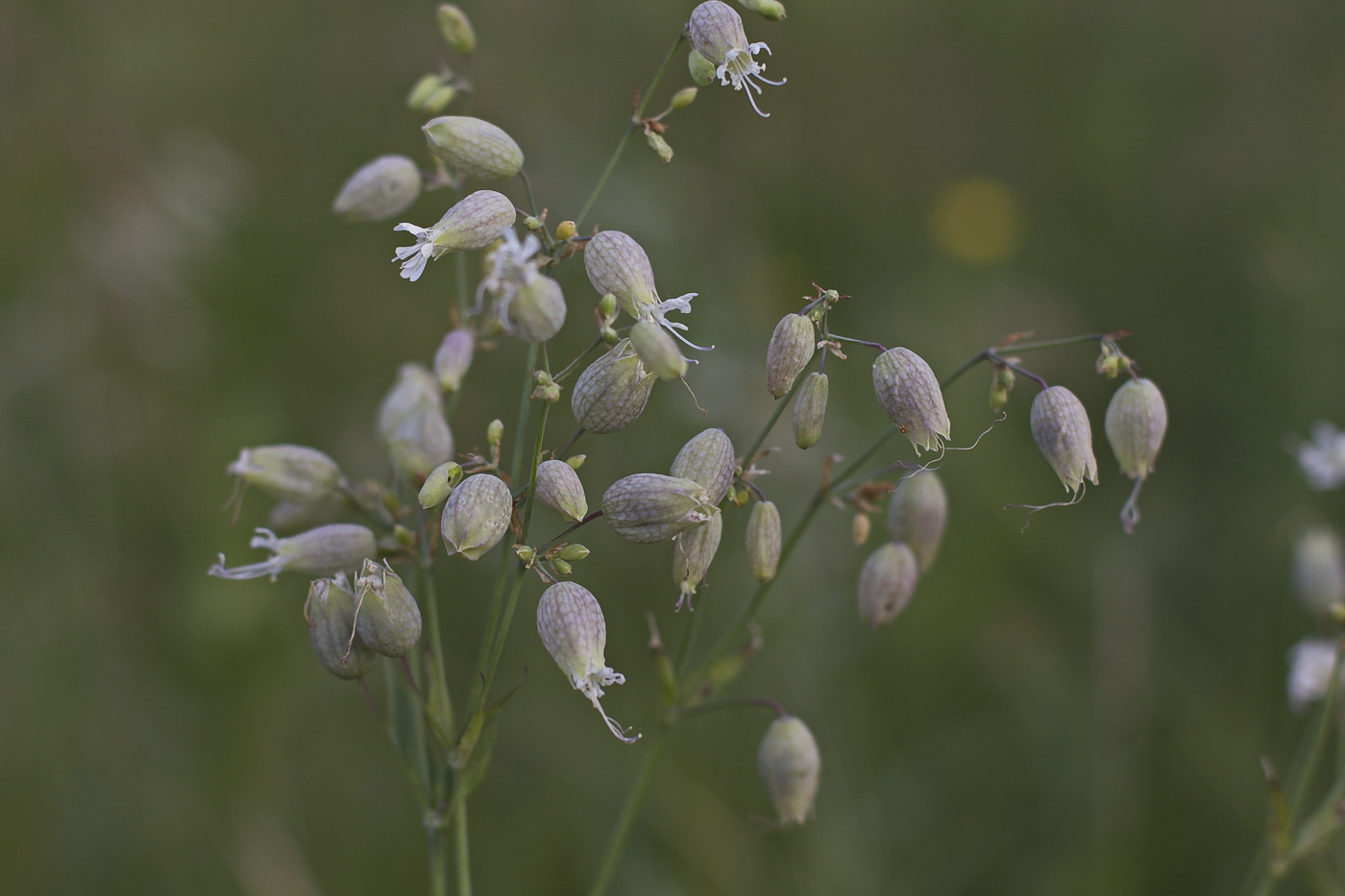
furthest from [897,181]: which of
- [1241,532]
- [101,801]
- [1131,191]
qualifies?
[101,801]

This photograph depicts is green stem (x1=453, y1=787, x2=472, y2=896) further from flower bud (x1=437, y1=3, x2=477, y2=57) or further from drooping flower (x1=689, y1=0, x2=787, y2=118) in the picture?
flower bud (x1=437, y1=3, x2=477, y2=57)

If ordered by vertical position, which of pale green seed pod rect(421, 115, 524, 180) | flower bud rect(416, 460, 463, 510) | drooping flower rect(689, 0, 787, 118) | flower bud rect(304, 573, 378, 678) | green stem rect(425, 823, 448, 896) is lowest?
green stem rect(425, 823, 448, 896)

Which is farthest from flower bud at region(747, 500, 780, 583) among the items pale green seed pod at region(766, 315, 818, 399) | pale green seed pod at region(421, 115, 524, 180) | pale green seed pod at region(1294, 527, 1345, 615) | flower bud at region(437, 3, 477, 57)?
pale green seed pod at region(1294, 527, 1345, 615)

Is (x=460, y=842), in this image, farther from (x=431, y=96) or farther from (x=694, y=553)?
(x=431, y=96)

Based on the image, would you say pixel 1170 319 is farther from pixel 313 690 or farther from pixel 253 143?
pixel 253 143

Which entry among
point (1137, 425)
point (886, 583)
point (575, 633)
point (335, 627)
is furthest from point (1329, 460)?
point (335, 627)
